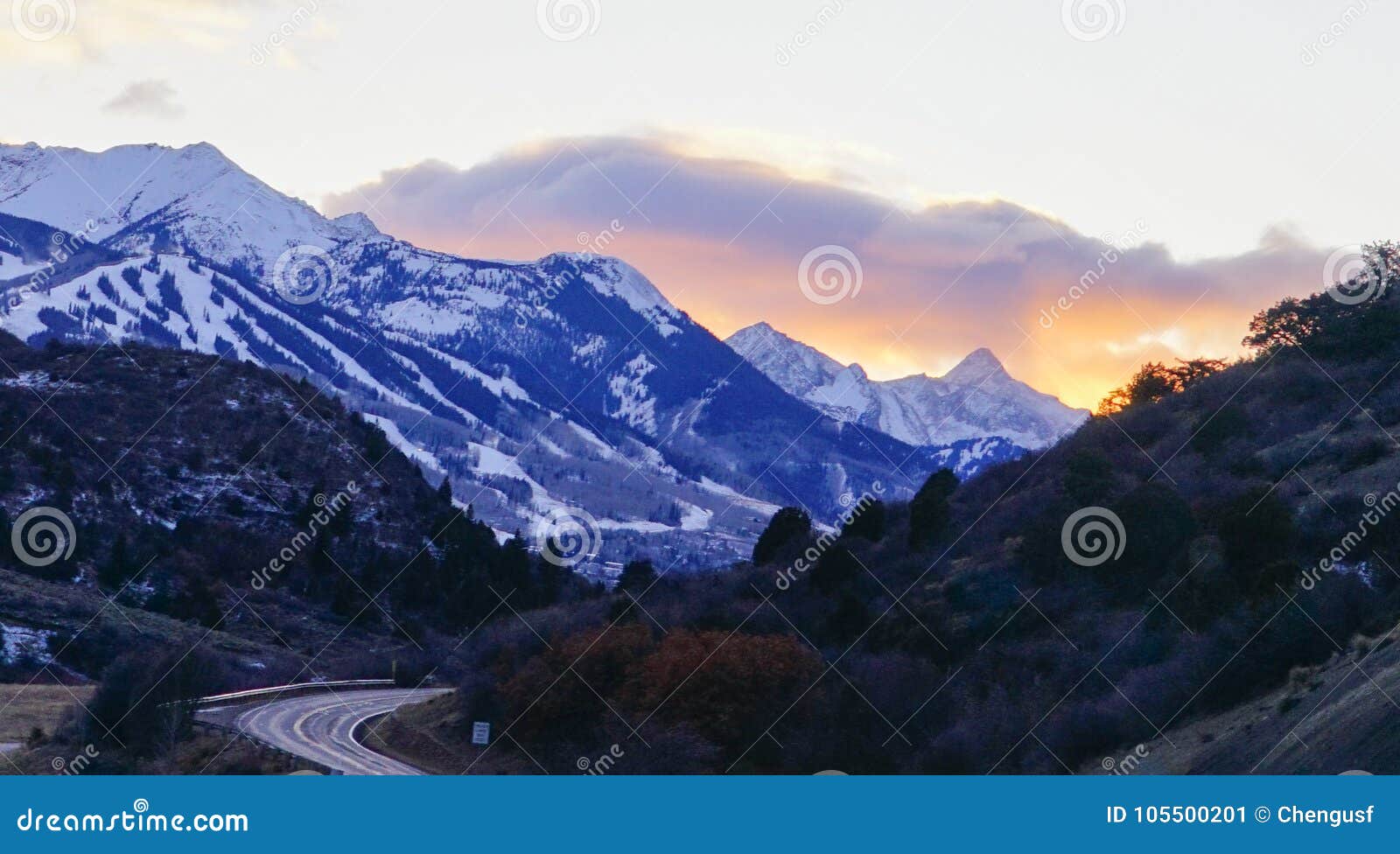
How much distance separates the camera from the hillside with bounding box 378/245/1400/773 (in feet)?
115

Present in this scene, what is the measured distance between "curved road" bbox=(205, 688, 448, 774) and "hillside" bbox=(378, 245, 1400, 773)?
297 centimetres

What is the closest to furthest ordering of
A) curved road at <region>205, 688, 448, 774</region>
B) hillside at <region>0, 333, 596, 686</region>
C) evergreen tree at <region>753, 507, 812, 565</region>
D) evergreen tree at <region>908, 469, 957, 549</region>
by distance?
1. curved road at <region>205, 688, 448, 774</region>
2. evergreen tree at <region>908, 469, 957, 549</region>
3. evergreen tree at <region>753, 507, 812, 565</region>
4. hillside at <region>0, 333, 596, 686</region>

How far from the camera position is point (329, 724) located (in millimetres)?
49625

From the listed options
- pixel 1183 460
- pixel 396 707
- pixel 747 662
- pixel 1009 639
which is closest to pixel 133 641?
pixel 396 707

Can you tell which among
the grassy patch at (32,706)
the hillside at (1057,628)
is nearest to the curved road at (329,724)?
the hillside at (1057,628)

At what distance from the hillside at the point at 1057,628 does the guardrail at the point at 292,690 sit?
6.79 metres

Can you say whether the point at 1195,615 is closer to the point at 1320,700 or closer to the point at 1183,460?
the point at 1320,700

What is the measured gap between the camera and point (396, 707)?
56.5 metres

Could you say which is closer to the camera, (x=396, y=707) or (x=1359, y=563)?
(x=1359, y=563)

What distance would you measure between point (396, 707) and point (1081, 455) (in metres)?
28.3

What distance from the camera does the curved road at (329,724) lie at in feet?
133

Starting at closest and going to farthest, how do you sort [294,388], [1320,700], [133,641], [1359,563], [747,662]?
1. [1320,700]
2. [1359,563]
3. [747,662]
4. [133,641]
5. [294,388]

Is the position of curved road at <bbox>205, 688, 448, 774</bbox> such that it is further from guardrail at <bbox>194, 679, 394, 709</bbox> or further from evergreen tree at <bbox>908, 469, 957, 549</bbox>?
evergreen tree at <bbox>908, 469, 957, 549</bbox>

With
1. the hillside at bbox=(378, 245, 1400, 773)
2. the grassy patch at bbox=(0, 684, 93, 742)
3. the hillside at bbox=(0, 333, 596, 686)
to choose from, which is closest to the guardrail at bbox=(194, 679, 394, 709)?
the hillside at bbox=(0, 333, 596, 686)
